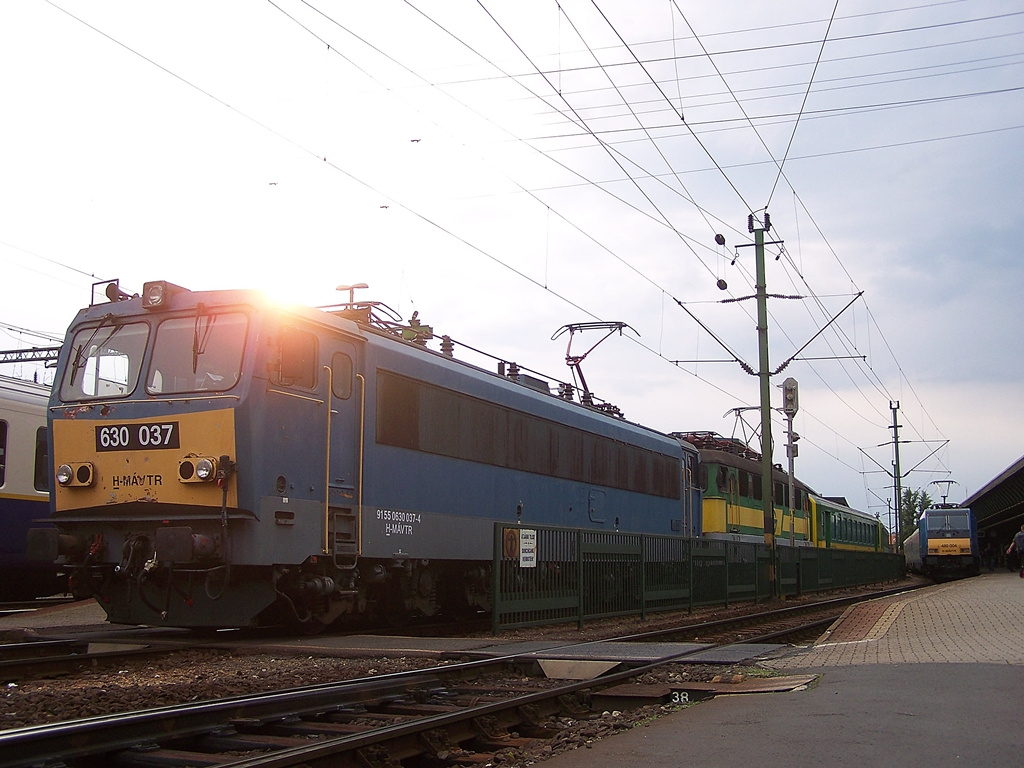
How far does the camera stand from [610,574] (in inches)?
600

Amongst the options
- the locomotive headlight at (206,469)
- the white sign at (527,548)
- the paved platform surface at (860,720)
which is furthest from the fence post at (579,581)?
the locomotive headlight at (206,469)

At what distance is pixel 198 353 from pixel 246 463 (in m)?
1.46

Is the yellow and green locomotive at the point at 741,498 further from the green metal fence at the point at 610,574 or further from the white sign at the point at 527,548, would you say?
the white sign at the point at 527,548

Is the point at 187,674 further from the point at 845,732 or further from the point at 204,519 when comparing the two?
the point at 845,732

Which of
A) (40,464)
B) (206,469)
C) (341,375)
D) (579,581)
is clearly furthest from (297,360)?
(40,464)

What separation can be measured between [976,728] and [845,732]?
2.70ft

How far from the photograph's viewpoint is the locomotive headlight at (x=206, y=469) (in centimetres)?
1028

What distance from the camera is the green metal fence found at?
42.5 ft

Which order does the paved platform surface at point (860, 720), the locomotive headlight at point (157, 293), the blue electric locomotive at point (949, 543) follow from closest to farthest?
the paved platform surface at point (860, 720) → the locomotive headlight at point (157, 293) → the blue electric locomotive at point (949, 543)

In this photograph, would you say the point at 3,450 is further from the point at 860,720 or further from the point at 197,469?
the point at 860,720

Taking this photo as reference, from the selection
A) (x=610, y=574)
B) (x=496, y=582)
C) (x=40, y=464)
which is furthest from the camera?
(x=40, y=464)

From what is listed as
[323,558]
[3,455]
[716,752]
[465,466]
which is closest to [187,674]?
[323,558]

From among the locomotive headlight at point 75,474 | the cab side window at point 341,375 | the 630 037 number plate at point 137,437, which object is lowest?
the locomotive headlight at point 75,474

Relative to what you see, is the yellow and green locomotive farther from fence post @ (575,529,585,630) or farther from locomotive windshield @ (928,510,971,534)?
fence post @ (575,529,585,630)
